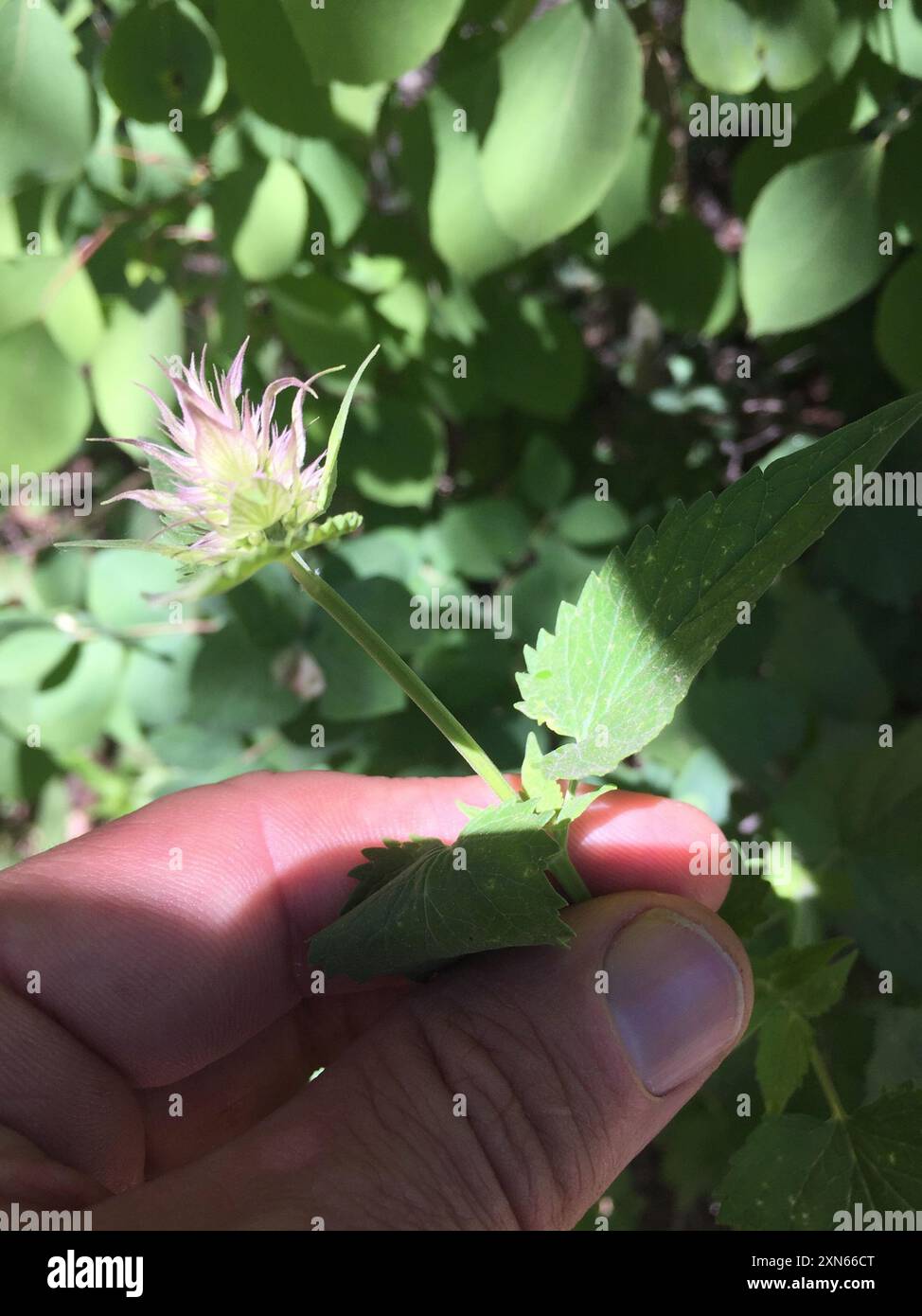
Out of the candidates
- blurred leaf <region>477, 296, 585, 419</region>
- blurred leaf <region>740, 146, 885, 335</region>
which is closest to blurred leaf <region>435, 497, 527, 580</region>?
blurred leaf <region>477, 296, 585, 419</region>

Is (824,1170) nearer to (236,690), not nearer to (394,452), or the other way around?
(236,690)

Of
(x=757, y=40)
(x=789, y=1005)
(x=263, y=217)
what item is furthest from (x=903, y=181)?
(x=789, y=1005)

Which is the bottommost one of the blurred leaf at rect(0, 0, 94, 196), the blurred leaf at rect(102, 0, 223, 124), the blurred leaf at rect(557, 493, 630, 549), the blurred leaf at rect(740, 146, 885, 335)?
the blurred leaf at rect(557, 493, 630, 549)

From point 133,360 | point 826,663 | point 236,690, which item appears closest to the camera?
point 133,360

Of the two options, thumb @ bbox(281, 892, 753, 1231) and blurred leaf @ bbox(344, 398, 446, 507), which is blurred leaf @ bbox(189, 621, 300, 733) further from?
thumb @ bbox(281, 892, 753, 1231)
